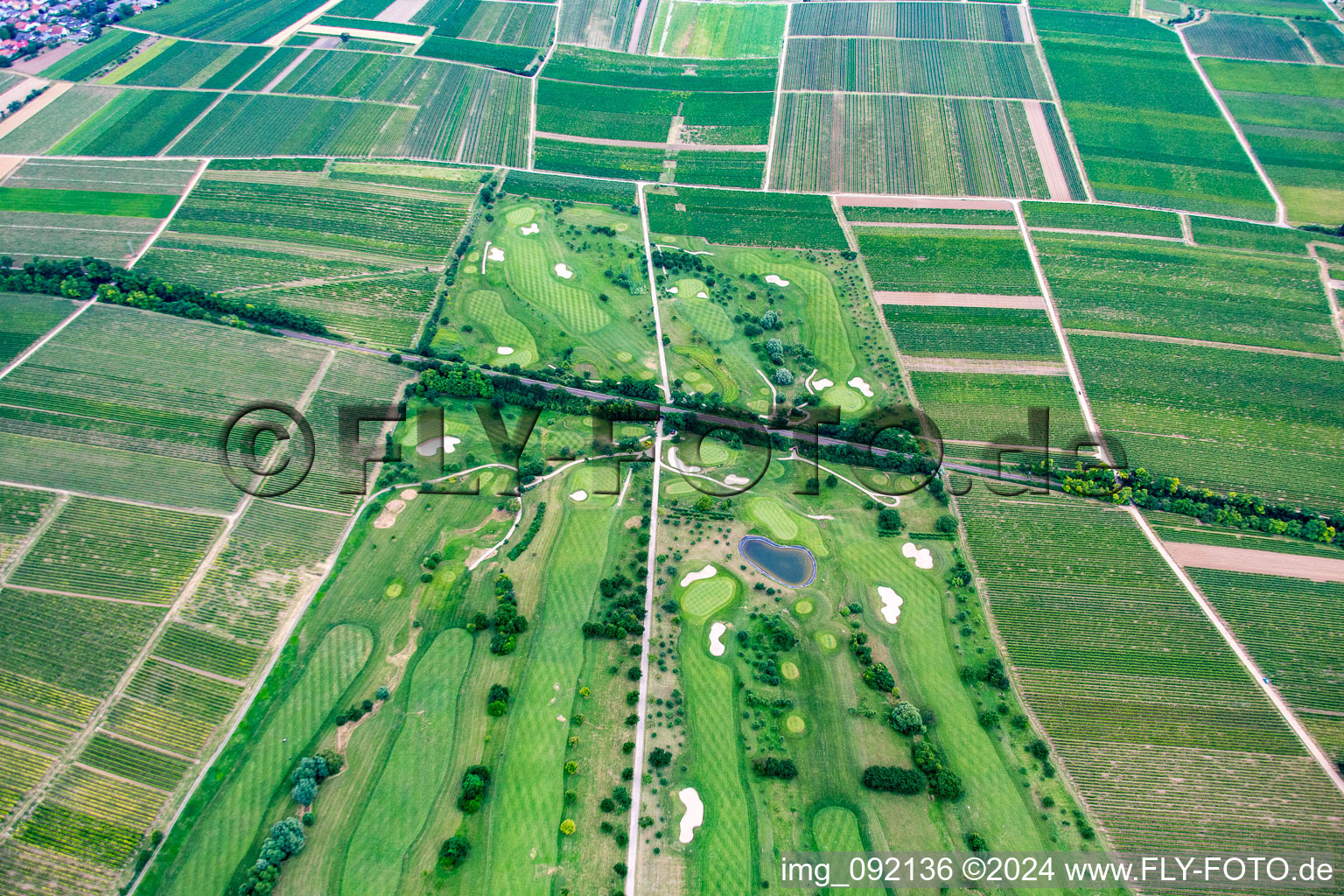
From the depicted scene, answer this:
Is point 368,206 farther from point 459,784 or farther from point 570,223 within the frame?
point 459,784

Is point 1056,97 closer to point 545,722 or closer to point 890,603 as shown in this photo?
point 890,603

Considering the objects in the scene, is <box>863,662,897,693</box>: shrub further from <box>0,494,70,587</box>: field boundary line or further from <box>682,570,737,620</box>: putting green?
<box>0,494,70,587</box>: field boundary line

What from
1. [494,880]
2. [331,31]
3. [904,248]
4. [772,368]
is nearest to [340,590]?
[494,880]

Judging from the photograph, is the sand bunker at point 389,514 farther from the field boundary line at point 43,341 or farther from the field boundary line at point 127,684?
the field boundary line at point 43,341

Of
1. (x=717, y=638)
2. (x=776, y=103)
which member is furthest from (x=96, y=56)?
A: (x=717, y=638)

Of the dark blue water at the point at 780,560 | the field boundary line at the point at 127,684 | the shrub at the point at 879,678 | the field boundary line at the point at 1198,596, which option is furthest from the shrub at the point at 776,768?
the field boundary line at the point at 127,684

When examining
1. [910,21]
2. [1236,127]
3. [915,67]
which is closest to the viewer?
[1236,127]

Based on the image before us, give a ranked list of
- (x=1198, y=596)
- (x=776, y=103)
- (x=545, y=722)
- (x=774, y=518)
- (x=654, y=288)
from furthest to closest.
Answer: (x=776, y=103) < (x=654, y=288) < (x=774, y=518) < (x=1198, y=596) < (x=545, y=722)

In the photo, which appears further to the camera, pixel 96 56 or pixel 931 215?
pixel 96 56
